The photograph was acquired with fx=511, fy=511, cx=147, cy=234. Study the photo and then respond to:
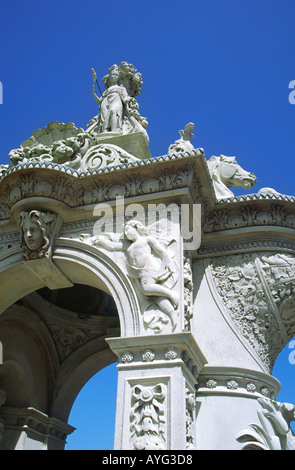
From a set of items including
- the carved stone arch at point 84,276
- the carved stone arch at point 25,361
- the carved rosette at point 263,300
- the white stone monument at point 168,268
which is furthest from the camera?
the carved stone arch at point 25,361

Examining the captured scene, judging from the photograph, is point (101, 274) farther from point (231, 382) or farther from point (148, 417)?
point (231, 382)

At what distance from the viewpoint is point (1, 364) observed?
769 cm

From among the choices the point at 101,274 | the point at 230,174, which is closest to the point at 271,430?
the point at 101,274

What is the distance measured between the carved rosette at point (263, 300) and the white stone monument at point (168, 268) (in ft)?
0.04

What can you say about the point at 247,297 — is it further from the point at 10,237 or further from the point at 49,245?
the point at 10,237

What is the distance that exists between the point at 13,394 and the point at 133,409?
3.84 metres

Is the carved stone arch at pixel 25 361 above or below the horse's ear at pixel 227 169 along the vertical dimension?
below

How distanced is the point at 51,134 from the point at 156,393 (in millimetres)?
4276

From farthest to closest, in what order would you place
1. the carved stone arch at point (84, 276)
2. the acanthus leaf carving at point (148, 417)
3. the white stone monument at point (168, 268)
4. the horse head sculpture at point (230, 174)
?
the horse head sculpture at point (230, 174) → the carved stone arch at point (84, 276) → the white stone monument at point (168, 268) → the acanthus leaf carving at point (148, 417)

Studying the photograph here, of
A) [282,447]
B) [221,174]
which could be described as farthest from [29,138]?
[282,447]

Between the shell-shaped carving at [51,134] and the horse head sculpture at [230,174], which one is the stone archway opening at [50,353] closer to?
the shell-shaped carving at [51,134]

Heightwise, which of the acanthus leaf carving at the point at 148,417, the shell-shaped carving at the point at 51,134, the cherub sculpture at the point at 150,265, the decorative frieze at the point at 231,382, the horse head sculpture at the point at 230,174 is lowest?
the acanthus leaf carving at the point at 148,417

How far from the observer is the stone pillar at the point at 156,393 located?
4.51 meters

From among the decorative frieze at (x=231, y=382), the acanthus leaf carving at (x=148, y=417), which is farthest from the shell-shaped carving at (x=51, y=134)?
the acanthus leaf carving at (x=148, y=417)
